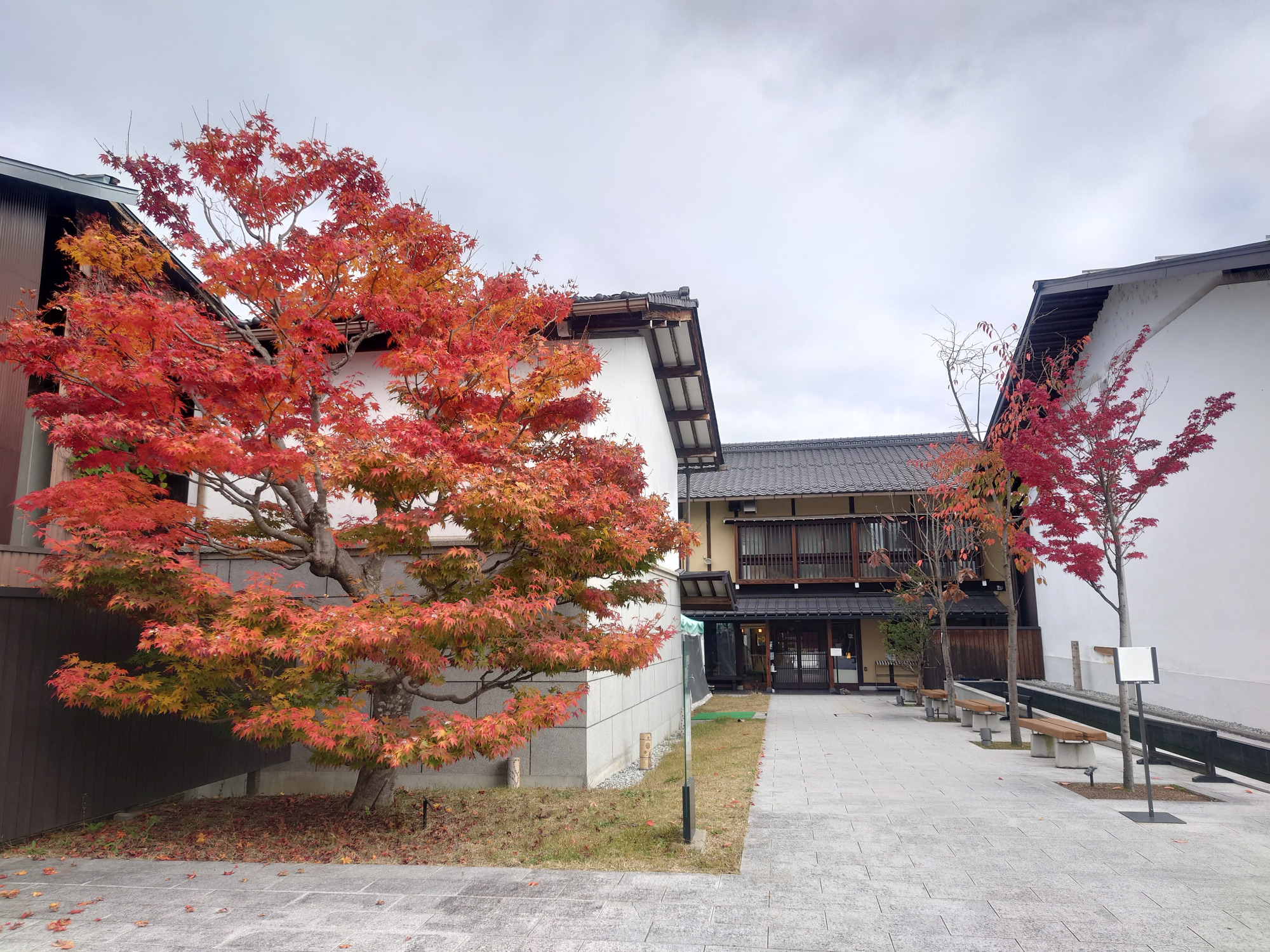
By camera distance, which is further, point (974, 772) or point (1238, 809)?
point (974, 772)

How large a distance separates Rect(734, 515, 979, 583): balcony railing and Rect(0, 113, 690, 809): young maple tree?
63.6 feet

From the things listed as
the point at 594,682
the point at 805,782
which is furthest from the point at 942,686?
the point at 594,682

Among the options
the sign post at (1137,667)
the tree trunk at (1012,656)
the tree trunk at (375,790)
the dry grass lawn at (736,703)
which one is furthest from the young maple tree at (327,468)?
the dry grass lawn at (736,703)

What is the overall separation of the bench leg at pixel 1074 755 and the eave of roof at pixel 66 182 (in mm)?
15191

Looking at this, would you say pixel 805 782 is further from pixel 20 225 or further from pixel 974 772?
pixel 20 225

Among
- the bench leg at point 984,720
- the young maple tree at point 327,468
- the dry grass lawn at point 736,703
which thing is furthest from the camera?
the dry grass lawn at point 736,703

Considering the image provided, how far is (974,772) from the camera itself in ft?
37.6

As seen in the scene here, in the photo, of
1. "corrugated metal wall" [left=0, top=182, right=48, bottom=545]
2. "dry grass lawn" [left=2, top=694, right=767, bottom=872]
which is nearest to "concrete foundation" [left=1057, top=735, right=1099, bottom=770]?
"dry grass lawn" [left=2, top=694, right=767, bottom=872]

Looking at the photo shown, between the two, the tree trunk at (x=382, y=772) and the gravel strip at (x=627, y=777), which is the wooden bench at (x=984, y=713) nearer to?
the gravel strip at (x=627, y=777)

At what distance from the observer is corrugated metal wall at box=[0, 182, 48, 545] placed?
10617mm

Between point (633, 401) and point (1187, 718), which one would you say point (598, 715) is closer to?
point (633, 401)

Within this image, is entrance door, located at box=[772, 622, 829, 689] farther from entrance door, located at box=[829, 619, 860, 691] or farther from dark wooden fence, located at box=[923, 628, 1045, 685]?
dark wooden fence, located at box=[923, 628, 1045, 685]

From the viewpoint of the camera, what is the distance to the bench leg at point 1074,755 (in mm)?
11172

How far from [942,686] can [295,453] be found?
22.4 meters
